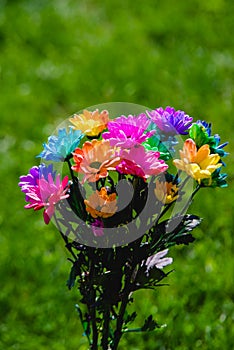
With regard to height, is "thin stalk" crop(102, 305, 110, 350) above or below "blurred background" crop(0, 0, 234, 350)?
below

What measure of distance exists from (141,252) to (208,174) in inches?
11.2

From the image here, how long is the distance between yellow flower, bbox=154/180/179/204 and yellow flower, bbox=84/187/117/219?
11 centimetres

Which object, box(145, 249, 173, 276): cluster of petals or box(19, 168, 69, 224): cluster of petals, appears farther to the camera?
box(145, 249, 173, 276): cluster of petals

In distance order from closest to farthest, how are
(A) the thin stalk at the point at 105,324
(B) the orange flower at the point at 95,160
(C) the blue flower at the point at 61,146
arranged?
1. (B) the orange flower at the point at 95,160
2. (C) the blue flower at the point at 61,146
3. (A) the thin stalk at the point at 105,324

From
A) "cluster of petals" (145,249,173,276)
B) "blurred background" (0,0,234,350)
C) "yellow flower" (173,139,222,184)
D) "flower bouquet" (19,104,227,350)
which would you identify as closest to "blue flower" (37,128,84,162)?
"flower bouquet" (19,104,227,350)

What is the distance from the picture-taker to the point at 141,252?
5.20 ft

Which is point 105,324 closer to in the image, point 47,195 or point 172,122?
point 47,195

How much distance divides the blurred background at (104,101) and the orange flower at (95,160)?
104 centimetres

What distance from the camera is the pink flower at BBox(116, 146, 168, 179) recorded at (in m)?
1.43

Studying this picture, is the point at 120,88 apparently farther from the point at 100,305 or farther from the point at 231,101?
the point at 100,305

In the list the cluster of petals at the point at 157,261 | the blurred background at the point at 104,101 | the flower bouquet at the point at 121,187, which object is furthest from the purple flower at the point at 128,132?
the blurred background at the point at 104,101

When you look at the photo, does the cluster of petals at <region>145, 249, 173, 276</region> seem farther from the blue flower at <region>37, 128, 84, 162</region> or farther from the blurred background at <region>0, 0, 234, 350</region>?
the blurred background at <region>0, 0, 234, 350</region>

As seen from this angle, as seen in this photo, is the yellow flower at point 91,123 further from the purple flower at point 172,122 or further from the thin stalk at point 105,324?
the thin stalk at point 105,324

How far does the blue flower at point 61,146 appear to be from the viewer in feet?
5.01
